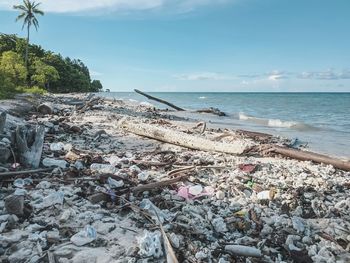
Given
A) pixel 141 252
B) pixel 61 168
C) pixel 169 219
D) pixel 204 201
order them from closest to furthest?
pixel 141 252
pixel 169 219
pixel 204 201
pixel 61 168

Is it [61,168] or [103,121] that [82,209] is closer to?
[61,168]

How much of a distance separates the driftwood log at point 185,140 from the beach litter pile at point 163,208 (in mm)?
991

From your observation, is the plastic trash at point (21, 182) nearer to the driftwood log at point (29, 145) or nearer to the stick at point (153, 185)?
the driftwood log at point (29, 145)

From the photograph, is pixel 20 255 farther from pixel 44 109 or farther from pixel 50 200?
pixel 44 109

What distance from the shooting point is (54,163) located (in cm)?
654

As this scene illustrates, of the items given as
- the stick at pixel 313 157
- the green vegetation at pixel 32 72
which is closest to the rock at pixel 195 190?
the stick at pixel 313 157

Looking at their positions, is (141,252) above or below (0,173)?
below

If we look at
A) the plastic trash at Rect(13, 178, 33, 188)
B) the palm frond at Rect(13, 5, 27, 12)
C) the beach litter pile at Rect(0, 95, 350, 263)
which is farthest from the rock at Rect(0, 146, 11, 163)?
the palm frond at Rect(13, 5, 27, 12)

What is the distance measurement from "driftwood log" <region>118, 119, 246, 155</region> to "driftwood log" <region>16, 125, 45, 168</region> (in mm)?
4699

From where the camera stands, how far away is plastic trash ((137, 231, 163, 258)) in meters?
3.70

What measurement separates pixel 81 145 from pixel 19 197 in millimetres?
5441

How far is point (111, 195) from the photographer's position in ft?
16.8

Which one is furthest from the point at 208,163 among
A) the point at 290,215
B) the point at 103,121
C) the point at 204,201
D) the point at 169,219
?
the point at 103,121

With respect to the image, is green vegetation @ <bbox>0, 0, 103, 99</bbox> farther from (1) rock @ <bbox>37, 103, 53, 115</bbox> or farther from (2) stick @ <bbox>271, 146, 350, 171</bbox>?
(2) stick @ <bbox>271, 146, 350, 171</bbox>
